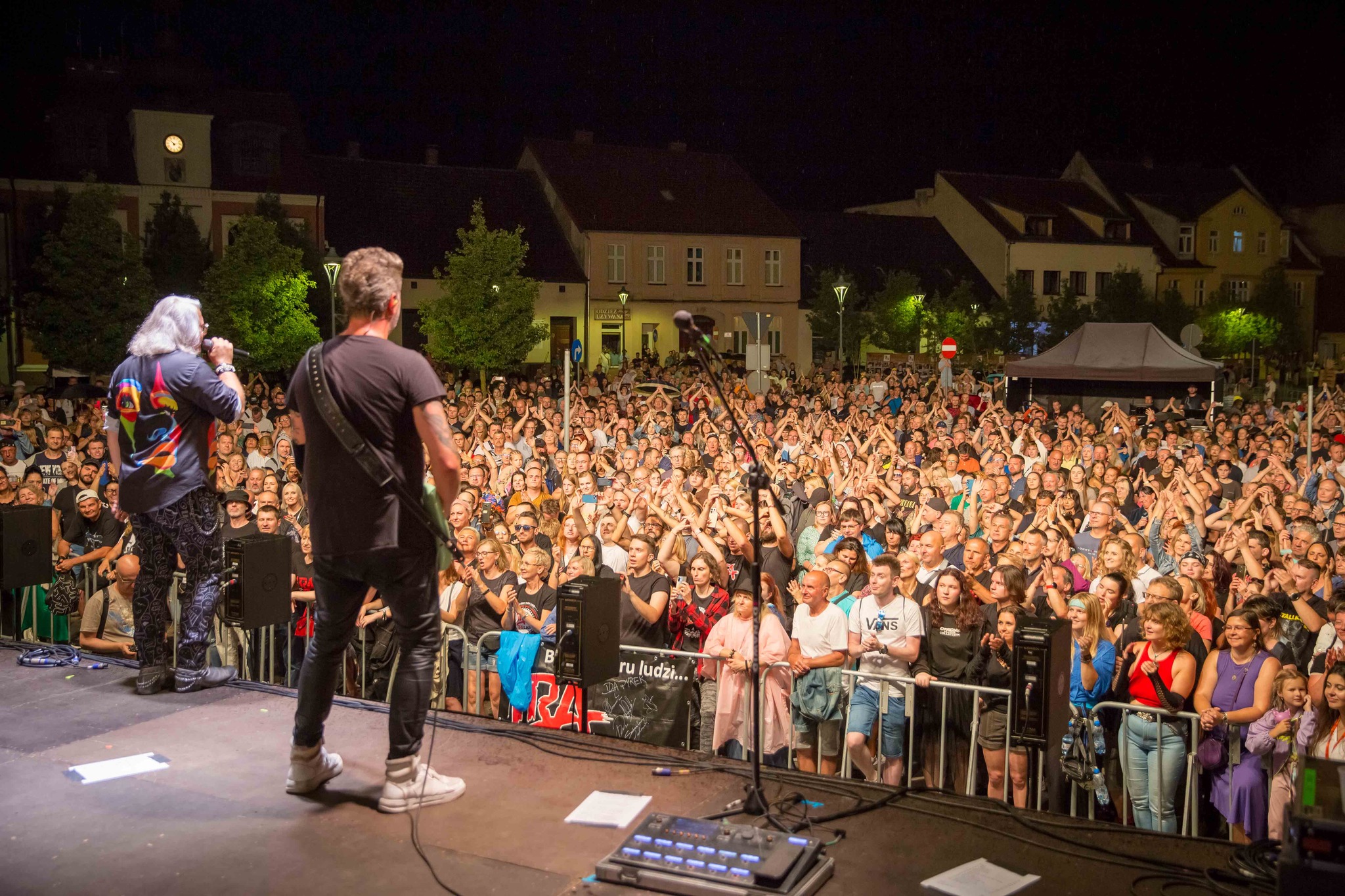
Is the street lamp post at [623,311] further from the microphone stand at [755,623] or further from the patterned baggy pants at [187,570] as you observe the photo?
the microphone stand at [755,623]

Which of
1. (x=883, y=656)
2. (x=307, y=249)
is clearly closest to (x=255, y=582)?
(x=883, y=656)

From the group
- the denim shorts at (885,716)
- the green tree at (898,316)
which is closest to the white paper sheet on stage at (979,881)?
the denim shorts at (885,716)

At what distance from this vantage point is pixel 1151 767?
5.38 meters

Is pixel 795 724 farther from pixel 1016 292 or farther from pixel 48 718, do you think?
pixel 1016 292

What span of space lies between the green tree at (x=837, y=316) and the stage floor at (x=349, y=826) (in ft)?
125

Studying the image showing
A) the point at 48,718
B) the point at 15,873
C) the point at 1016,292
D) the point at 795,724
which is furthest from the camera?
the point at 1016,292

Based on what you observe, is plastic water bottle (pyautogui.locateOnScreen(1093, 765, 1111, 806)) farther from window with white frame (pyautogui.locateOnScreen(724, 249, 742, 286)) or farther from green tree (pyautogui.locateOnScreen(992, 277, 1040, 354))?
green tree (pyautogui.locateOnScreen(992, 277, 1040, 354))

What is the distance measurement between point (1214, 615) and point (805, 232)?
4130 cm

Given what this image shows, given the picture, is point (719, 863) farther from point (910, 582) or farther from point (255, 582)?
point (910, 582)

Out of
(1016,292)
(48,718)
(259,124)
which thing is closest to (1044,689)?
(48,718)

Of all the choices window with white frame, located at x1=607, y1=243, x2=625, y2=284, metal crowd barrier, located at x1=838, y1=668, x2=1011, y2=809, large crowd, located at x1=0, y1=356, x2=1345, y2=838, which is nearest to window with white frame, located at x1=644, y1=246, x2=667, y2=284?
window with white frame, located at x1=607, y1=243, x2=625, y2=284

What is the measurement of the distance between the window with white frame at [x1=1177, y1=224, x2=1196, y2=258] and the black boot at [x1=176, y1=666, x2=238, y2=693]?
5261cm

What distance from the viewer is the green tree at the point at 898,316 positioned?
41500mm

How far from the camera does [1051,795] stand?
16.8ft
